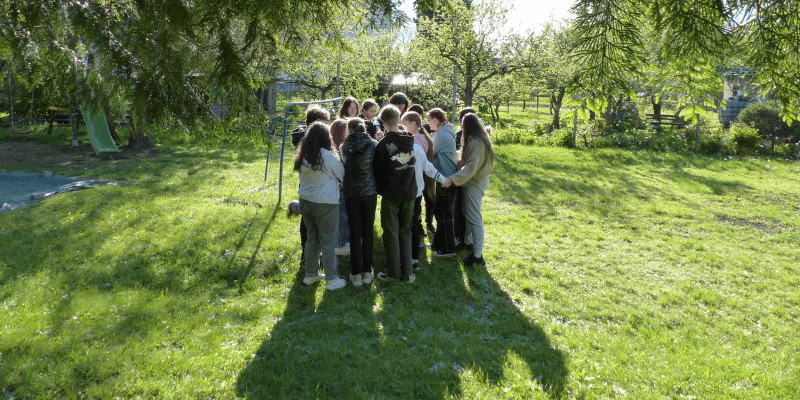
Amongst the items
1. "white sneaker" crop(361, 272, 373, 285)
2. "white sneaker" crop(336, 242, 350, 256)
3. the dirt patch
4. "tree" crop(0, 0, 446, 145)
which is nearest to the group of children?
"white sneaker" crop(361, 272, 373, 285)

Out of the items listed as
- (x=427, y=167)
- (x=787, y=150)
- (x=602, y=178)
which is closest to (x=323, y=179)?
(x=427, y=167)

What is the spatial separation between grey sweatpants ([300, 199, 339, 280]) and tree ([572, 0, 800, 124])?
2.81m

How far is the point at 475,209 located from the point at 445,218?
449 mm

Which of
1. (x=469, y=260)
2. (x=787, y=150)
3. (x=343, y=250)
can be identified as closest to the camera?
(x=469, y=260)

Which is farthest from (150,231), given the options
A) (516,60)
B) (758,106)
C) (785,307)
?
(758,106)

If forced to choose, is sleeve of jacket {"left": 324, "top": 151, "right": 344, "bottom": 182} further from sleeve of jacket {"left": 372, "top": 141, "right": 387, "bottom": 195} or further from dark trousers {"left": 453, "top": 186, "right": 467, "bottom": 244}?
dark trousers {"left": 453, "top": 186, "right": 467, "bottom": 244}

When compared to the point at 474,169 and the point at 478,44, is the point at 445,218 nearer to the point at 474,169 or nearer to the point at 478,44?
the point at 474,169

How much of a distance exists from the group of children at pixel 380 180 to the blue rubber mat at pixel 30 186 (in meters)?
6.30

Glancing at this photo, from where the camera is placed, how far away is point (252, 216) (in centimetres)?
740

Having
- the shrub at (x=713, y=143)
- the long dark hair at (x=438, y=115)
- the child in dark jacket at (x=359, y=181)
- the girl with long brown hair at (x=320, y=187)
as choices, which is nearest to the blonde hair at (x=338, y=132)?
the child in dark jacket at (x=359, y=181)

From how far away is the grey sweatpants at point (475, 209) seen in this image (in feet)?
17.6

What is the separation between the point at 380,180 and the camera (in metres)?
4.66

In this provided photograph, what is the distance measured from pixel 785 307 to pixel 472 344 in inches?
144

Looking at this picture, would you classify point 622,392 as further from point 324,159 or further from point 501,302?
point 324,159
